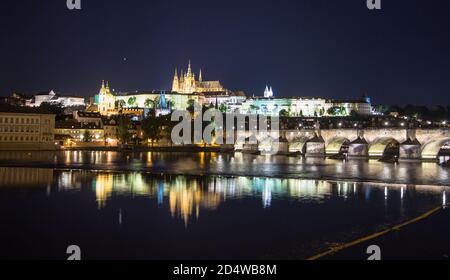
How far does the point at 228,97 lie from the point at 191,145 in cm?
7824

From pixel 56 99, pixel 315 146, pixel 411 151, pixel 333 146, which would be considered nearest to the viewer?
pixel 411 151

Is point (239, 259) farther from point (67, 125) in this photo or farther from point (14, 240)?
→ point (67, 125)

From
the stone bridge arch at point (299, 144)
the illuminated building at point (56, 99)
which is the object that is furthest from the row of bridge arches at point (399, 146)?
the illuminated building at point (56, 99)

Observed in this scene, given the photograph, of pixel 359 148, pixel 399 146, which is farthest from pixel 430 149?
pixel 359 148

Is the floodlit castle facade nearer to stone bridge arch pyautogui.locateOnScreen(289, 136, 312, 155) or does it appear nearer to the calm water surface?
stone bridge arch pyautogui.locateOnScreen(289, 136, 312, 155)

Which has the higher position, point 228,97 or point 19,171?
point 228,97

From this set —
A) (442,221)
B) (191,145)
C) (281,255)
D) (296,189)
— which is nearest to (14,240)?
(281,255)

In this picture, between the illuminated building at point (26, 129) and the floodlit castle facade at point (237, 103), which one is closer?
the illuminated building at point (26, 129)

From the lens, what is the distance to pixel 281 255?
12234 millimetres

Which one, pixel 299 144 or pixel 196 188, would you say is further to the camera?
Answer: pixel 299 144

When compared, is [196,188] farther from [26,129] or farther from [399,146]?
[26,129]

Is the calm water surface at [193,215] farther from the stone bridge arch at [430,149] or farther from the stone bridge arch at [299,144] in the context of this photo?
the stone bridge arch at [299,144]

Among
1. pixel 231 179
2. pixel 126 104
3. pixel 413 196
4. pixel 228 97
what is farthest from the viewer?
pixel 228 97

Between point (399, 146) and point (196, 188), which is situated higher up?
point (399, 146)
